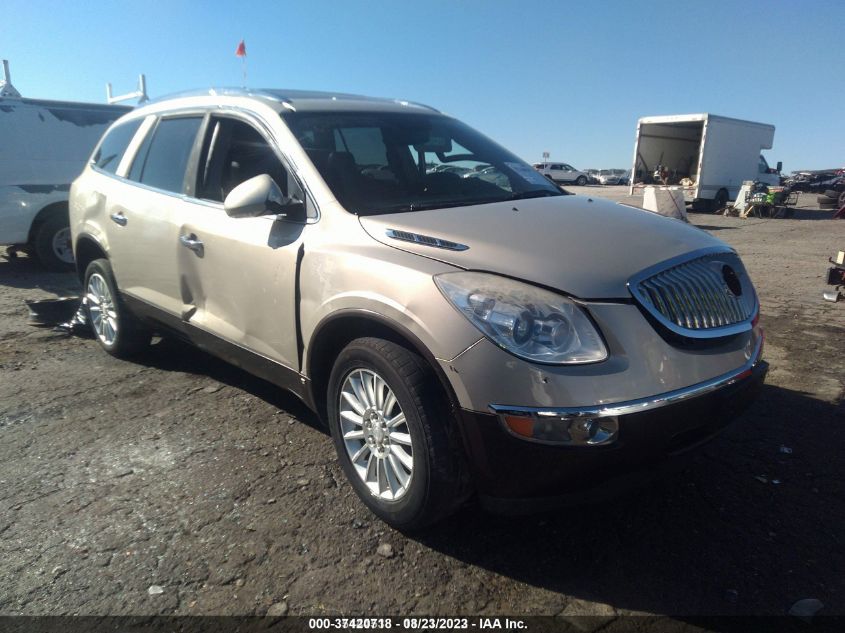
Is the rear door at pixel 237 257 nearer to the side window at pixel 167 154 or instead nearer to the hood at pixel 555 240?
the side window at pixel 167 154

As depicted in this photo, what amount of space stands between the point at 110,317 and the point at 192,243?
174 centimetres

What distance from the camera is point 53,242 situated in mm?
8219

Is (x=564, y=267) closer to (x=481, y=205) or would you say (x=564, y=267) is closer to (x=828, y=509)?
(x=481, y=205)

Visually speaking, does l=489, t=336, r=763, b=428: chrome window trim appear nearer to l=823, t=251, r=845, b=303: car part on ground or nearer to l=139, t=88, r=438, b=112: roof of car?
l=139, t=88, r=438, b=112: roof of car

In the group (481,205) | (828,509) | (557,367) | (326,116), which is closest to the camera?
(557,367)

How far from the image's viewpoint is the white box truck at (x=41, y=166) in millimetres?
7746

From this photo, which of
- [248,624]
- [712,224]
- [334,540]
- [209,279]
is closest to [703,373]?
[334,540]

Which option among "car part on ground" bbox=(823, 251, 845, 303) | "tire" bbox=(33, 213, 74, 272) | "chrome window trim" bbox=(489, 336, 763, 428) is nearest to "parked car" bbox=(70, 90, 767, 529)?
"chrome window trim" bbox=(489, 336, 763, 428)

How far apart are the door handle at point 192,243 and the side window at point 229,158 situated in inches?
9.8

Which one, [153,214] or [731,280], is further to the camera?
[153,214]

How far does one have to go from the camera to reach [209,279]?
11.4 ft

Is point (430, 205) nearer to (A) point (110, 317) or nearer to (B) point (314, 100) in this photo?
(B) point (314, 100)

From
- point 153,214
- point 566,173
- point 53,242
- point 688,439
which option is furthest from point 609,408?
point 566,173

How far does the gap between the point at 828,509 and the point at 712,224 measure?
54.6 feet
